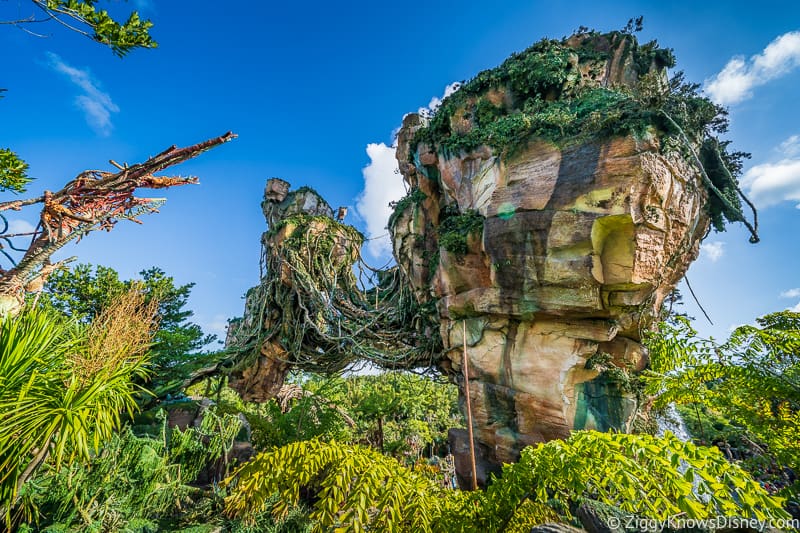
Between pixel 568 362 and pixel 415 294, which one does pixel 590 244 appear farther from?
pixel 415 294

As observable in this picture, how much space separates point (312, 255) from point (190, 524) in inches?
242

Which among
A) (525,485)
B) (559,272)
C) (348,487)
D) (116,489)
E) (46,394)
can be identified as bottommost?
(116,489)

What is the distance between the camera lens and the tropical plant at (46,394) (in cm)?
286

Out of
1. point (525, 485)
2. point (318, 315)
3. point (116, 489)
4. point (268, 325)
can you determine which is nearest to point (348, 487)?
point (525, 485)

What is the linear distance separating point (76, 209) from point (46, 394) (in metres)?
1.96

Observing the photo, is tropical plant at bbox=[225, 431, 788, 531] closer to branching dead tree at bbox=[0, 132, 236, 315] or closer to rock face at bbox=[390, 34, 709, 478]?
rock face at bbox=[390, 34, 709, 478]

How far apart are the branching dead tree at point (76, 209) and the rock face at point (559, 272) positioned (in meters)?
4.64

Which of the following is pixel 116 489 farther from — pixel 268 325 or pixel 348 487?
pixel 268 325

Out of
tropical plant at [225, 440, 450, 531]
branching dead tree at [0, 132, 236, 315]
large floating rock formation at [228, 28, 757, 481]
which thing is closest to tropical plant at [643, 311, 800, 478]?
large floating rock formation at [228, 28, 757, 481]

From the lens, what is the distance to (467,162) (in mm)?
Answer: 6891

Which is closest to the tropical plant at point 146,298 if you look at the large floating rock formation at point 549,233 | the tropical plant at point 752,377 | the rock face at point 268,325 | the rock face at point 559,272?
the rock face at point 268,325

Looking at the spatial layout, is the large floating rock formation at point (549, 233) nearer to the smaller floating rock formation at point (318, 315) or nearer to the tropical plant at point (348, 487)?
the smaller floating rock formation at point (318, 315)

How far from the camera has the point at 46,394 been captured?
3.12 meters

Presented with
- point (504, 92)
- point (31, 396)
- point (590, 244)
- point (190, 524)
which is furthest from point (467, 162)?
point (190, 524)
